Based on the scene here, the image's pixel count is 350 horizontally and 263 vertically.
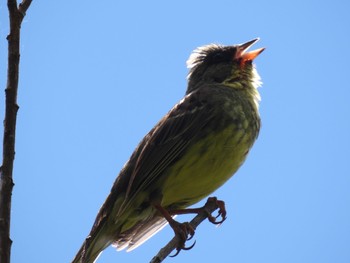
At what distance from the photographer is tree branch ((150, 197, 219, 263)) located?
3.30m

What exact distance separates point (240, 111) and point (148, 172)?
1082 mm

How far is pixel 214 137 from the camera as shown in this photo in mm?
4824

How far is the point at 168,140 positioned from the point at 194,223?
38.1 inches

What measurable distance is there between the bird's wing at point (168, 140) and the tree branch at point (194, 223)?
0.52m

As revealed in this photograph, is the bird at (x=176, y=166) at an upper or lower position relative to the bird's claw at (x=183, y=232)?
upper

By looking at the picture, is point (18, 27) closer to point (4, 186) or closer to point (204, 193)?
point (4, 186)

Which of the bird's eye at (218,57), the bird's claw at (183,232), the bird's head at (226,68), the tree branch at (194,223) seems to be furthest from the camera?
the bird's eye at (218,57)

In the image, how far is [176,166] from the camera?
478cm

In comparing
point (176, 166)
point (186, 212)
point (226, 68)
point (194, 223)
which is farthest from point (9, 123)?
point (226, 68)

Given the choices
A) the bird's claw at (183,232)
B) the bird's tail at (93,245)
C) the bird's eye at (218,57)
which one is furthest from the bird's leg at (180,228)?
the bird's eye at (218,57)

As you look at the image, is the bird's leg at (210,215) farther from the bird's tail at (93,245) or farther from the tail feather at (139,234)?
the bird's tail at (93,245)

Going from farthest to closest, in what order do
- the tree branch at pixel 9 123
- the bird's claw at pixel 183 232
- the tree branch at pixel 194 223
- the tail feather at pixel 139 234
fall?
the tail feather at pixel 139 234 → the bird's claw at pixel 183 232 → the tree branch at pixel 194 223 → the tree branch at pixel 9 123

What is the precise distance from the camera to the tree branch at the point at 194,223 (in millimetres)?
3299

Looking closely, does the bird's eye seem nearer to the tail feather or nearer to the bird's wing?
the bird's wing
